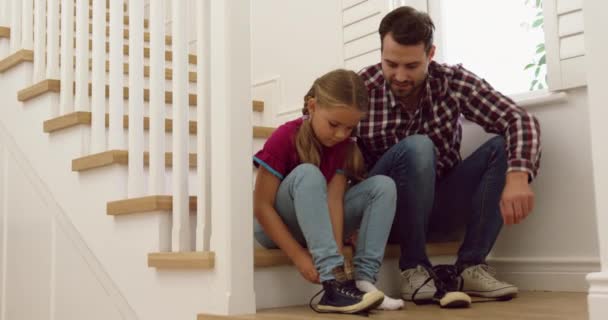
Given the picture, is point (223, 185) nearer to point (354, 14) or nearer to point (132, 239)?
point (132, 239)

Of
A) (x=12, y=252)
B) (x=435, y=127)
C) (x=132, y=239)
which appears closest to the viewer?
(x=132, y=239)

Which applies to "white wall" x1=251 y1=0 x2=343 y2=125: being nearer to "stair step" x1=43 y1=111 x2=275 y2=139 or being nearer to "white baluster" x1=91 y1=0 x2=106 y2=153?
"stair step" x1=43 y1=111 x2=275 y2=139

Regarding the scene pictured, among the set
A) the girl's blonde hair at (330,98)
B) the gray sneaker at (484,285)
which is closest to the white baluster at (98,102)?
the girl's blonde hair at (330,98)

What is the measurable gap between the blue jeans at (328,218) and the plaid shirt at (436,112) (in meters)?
0.32

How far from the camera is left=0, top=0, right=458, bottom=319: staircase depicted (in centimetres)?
159

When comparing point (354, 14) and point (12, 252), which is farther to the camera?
point (354, 14)

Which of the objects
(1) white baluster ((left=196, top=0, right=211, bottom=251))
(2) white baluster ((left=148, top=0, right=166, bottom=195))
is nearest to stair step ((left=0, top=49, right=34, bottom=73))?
(2) white baluster ((left=148, top=0, right=166, bottom=195))

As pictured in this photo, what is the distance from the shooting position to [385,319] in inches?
56.1

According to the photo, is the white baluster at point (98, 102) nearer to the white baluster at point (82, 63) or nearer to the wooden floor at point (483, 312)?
the white baluster at point (82, 63)

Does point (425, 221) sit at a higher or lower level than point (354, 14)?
lower

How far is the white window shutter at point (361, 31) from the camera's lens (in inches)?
107

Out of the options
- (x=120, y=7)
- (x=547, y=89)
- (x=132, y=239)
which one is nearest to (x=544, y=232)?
(x=547, y=89)

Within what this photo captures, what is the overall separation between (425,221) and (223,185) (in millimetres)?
609

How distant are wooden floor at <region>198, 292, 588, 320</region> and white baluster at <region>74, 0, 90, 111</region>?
0.87 meters
